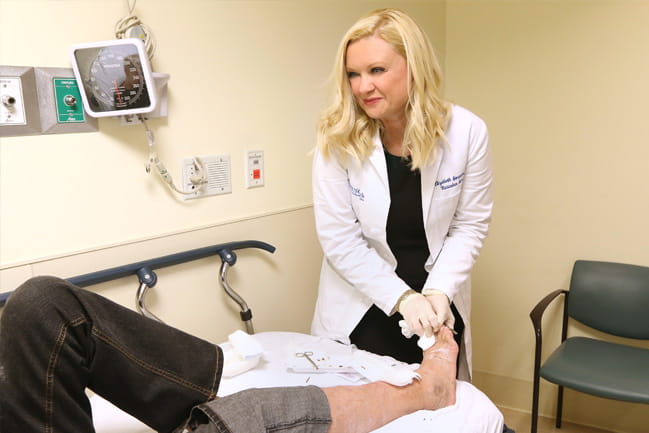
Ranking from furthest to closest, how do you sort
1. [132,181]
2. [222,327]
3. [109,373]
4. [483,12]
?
[483,12]
[222,327]
[132,181]
[109,373]

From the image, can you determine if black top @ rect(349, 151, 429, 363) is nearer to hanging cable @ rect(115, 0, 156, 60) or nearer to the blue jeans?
the blue jeans

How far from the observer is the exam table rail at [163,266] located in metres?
1.50

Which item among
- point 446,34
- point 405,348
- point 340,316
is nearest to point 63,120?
point 340,316

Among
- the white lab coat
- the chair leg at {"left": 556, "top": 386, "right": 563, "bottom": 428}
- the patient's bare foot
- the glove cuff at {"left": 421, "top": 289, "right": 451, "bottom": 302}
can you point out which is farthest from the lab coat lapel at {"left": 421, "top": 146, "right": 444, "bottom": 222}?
the chair leg at {"left": 556, "top": 386, "right": 563, "bottom": 428}

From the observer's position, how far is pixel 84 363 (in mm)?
1133

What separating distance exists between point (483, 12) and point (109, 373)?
223 centimetres

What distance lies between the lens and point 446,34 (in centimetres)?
276

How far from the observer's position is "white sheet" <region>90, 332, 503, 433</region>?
132 centimetres

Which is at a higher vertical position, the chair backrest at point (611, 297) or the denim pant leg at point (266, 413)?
the denim pant leg at point (266, 413)

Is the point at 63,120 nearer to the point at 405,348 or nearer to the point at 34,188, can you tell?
the point at 34,188

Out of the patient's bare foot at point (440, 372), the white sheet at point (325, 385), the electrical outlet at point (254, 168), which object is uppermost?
the electrical outlet at point (254, 168)

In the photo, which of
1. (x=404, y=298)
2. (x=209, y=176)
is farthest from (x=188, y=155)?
(x=404, y=298)

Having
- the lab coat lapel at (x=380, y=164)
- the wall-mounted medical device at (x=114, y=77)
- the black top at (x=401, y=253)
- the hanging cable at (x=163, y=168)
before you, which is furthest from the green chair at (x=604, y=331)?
the wall-mounted medical device at (x=114, y=77)

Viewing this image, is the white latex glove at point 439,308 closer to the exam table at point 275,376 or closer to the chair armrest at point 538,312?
the exam table at point 275,376
